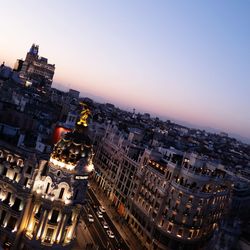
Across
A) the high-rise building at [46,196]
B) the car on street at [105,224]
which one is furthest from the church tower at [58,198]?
the car on street at [105,224]

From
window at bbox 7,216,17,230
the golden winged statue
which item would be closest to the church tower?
window at bbox 7,216,17,230

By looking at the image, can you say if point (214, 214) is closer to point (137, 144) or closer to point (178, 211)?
point (178, 211)

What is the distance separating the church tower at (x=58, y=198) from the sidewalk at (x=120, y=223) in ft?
90.9

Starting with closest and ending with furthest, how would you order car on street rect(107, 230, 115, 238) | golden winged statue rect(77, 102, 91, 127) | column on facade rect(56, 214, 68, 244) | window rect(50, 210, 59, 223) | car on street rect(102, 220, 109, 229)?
1. column on facade rect(56, 214, 68, 244)
2. window rect(50, 210, 59, 223)
3. golden winged statue rect(77, 102, 91, 127)
4. car on street rect(107, 230, 115, 238)
5. car on street rect(102, 220, 109, 229)

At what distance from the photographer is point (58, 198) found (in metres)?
68.1

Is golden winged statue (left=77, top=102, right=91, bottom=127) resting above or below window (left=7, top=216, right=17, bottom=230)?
above

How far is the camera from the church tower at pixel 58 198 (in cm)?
6744

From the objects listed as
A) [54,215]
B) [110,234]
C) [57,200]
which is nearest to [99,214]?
[110,234]

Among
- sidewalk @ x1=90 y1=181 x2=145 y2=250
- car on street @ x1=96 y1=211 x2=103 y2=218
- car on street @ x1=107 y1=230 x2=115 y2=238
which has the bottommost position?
sidewalk @ x1=90 y1=181 x2=145 y2=250

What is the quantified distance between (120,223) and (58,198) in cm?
4101

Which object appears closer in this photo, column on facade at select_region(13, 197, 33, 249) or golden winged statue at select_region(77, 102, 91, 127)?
column on facade at select_region(13, 197, 33, 249)

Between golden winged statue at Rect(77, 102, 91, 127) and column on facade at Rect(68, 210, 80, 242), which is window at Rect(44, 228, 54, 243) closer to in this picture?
column on facade at Rect(68, 210, 80, 242)

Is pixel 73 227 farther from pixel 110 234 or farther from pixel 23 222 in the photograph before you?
pixel 110 234

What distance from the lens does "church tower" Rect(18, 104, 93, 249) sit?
67.4m
